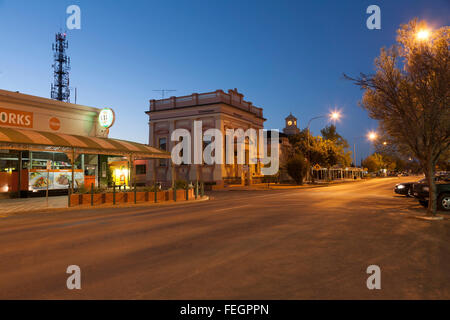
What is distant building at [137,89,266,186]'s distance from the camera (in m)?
38.6

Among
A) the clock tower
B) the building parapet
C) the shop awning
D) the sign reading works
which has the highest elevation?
the clock tower

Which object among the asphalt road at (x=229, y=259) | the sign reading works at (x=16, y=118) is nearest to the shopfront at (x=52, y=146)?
the sign reading works at (x=16, y=118)

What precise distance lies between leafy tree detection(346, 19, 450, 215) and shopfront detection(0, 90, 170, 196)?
1575 cm

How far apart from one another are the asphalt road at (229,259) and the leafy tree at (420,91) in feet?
10.1

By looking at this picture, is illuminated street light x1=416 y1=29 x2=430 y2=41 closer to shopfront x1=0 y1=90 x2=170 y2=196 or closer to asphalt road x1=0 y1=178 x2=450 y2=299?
asphalt road x1=0 y1=178 x2=450 y2=299

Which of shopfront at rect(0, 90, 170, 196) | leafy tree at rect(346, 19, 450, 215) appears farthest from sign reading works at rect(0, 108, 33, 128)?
leafy tree at rect(346, 19, 450, 215)

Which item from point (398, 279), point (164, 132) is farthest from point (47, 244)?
point (164, 132)

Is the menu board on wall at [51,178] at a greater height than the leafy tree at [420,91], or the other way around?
the leafy tree at [420,91]

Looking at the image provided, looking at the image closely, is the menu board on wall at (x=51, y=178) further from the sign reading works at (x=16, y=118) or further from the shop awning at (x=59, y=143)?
the shop awning at (x=59, y=143)

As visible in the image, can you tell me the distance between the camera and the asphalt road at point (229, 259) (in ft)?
14.4
